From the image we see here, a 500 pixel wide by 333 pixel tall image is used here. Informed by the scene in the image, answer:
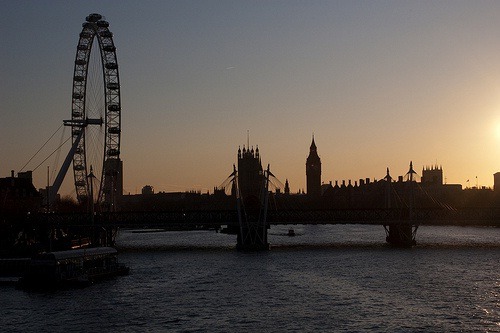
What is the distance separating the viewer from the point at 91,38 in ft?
307

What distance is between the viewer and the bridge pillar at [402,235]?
103375 millimetres

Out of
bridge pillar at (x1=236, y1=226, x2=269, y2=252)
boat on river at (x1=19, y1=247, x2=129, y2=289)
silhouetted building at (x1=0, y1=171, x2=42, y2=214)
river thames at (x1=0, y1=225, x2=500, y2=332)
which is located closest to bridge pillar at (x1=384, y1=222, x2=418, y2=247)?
bridge pillar at (x1=236, y1=226, x2=269, y2=252)

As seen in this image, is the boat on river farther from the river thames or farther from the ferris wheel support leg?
the ferris wheel support leg

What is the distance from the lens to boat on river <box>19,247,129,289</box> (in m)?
57.8

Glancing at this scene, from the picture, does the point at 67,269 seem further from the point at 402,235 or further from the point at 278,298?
the point at 402,235

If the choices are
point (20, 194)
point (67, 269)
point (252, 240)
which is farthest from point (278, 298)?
point (20, 194)

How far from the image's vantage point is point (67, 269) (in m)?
60.4

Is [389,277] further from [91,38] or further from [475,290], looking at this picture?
[91,38]

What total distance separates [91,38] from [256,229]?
27949 mm

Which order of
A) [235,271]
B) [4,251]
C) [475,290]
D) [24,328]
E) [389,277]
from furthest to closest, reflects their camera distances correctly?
[4,251], [235,271], [389,277], [475,290], [24,328]

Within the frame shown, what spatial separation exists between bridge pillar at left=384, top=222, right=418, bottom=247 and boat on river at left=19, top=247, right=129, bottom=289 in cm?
4664

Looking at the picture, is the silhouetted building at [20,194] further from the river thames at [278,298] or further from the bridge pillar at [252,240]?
the river thames at [278,298]

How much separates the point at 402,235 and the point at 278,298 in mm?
53670

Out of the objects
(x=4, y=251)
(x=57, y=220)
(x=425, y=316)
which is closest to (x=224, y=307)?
(x=425, y=316)
